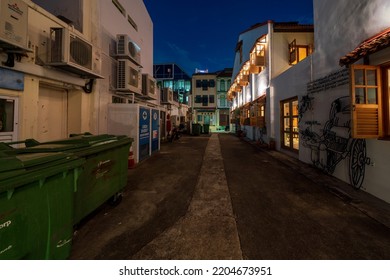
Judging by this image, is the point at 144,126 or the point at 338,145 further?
the point at 144,126

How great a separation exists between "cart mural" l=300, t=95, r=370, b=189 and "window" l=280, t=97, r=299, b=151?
1702 mm

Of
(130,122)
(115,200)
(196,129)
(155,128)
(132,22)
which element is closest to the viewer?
(115,200)

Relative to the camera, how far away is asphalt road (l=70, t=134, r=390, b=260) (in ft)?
7.29

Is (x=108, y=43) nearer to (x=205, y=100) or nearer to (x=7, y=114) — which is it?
(x=7, y=114)

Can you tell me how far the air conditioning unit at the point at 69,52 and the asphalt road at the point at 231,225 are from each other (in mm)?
3583

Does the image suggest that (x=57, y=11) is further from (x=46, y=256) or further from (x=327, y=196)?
(x=327, y=196)

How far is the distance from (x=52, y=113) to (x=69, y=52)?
1.99 metres

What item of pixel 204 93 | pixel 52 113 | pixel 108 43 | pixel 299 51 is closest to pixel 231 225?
pixel 52 113

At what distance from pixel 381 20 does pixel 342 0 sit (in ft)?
5.31

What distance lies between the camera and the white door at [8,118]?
3746 millimetres

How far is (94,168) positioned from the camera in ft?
9.03

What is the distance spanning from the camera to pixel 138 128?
6848 millimetres

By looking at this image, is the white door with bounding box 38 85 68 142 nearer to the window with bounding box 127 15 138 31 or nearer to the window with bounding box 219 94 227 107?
the window with bounding box 127 15 138 31

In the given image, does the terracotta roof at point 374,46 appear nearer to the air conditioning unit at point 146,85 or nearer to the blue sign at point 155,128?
the blue sign at point 155,128
